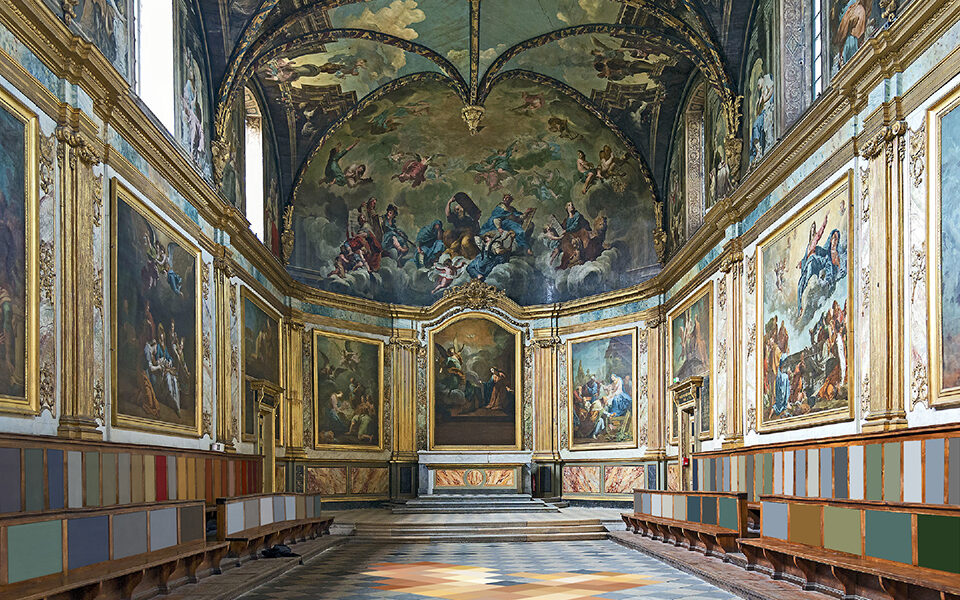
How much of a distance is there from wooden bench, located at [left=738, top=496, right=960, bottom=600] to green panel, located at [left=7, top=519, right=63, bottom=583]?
7154 millimetres

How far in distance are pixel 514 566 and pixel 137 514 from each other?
6.42 meters

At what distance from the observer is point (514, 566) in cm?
1478

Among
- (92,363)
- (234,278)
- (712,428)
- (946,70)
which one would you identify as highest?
(946,70)

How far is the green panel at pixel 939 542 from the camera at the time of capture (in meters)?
8.04

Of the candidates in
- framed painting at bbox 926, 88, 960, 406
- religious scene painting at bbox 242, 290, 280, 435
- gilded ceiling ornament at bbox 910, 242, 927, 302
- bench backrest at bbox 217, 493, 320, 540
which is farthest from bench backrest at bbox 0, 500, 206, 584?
religious scene painting at bbox 242, 290, 280, 435

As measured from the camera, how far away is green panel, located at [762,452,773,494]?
15594mm

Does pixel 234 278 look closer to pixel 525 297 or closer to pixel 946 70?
pixel 525 297

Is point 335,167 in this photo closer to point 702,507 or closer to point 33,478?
point 702,507

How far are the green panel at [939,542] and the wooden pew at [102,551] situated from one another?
23.8 feet

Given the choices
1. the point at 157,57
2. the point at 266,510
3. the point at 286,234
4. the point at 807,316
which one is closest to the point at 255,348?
the point at 286,234

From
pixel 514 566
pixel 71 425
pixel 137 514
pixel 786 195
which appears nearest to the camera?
pixel 137 514

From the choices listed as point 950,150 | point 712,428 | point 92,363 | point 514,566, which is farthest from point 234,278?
point 950,150

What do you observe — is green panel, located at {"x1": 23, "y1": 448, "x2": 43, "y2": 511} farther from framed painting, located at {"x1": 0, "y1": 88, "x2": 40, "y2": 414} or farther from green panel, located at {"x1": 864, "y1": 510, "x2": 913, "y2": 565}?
green panel, located at {"x1": 864, "y1": 510, "x2": 913, "y2": 565}

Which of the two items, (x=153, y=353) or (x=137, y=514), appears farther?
(x=153, y=353)
